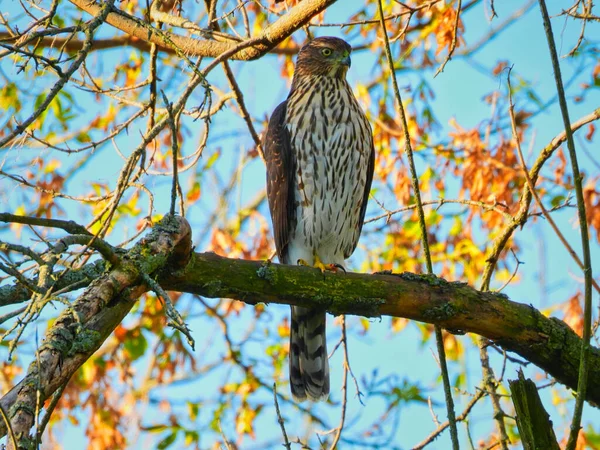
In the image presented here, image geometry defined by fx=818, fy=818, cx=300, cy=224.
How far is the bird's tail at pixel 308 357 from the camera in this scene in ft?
17.5

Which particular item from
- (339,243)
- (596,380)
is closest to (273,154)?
(339,243)

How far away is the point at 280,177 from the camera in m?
5.21

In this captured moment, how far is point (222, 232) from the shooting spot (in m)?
8.84

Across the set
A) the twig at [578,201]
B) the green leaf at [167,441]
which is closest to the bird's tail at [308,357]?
the green leaf at [167,441]

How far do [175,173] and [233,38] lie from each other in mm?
2046

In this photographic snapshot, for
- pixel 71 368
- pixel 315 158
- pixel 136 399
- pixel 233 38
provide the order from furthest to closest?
pixel 136 399, pixel 315 158, pixel 233 38, pixel 71 368

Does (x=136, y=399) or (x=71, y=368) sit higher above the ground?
(x=136, y=399)

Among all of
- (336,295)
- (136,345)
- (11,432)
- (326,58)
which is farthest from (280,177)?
(136,345)

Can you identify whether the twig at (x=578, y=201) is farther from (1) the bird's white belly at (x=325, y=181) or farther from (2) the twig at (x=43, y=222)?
(1) the bird's white belly at (x=325, y=181)

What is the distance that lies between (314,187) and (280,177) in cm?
23

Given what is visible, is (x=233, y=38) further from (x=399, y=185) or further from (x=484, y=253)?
(x=484, y=253)

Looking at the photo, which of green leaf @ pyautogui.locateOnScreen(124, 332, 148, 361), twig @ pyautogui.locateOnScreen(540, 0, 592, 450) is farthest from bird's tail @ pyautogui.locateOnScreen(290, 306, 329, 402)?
green leaf @ pyautogui.locateOnScreen(124, 332, 148, 361)

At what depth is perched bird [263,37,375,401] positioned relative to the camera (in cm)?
521

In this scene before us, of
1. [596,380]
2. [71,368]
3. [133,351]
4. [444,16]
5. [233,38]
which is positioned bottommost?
[71,368]
